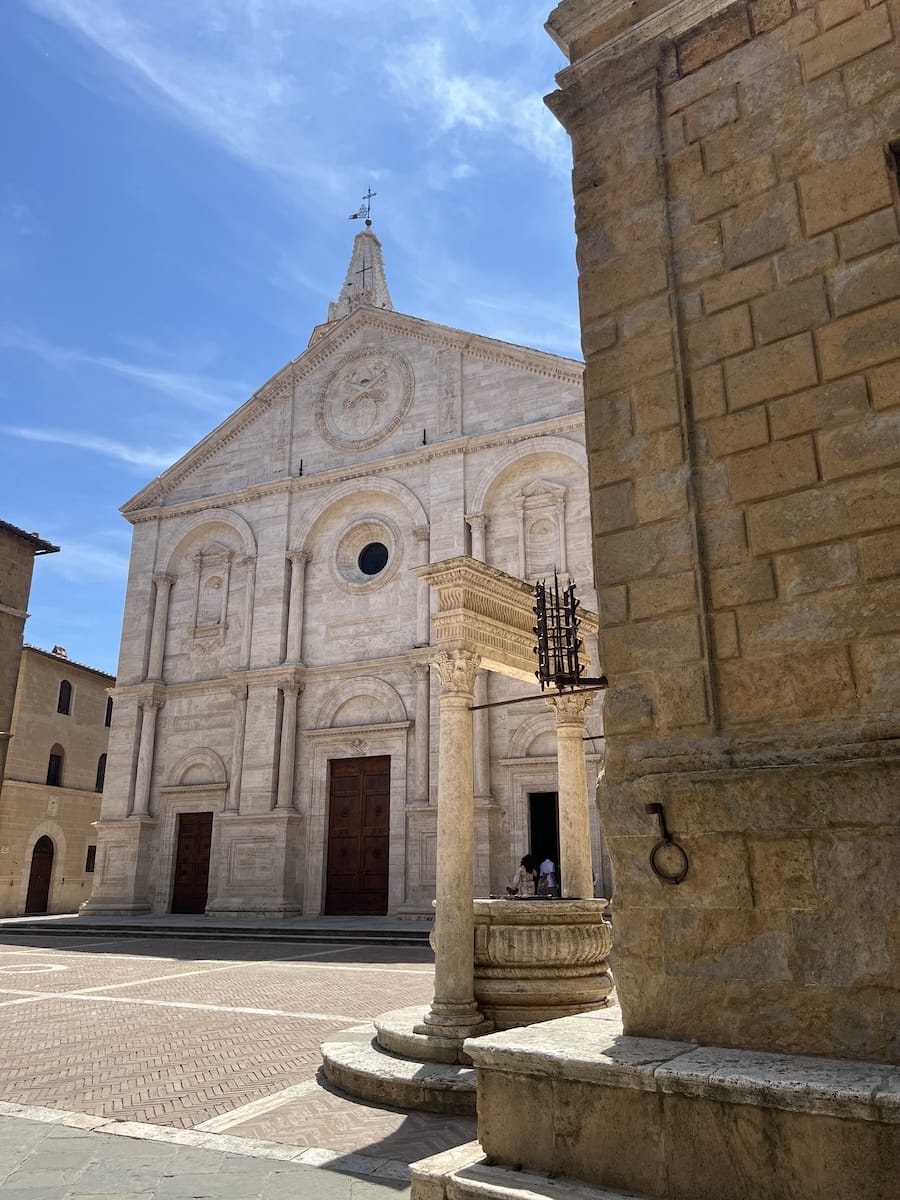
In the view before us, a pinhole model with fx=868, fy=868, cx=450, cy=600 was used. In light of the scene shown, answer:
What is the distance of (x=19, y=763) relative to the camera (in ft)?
95.2

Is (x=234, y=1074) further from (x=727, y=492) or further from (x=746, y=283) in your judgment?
(x=746, y=283)

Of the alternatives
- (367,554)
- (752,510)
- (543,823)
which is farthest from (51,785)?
(752,510)

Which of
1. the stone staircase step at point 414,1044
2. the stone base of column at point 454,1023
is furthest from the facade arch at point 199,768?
the stone base of column at point 454,1023

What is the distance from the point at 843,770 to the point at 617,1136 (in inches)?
61.5

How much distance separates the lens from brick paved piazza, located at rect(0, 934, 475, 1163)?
5.46 metres

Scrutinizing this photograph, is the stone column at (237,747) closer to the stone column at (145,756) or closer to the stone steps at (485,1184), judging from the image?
the stone column at (145,756)

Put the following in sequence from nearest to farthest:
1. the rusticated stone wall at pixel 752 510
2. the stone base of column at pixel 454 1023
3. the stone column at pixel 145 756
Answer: the rusticated stone wall at pixel 752 510
the stone base of column at pixel 454 1023
the stone column at pixel 145 756

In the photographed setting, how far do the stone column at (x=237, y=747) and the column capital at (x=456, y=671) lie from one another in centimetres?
1589

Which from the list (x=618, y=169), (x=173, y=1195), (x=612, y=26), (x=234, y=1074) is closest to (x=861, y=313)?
(x=618, y=169)

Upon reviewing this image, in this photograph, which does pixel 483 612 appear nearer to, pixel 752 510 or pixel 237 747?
pixel 752 510

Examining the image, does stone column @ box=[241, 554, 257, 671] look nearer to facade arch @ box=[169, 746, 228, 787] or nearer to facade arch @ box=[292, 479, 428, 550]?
facade arch @ box=[292, 479, 428, 550]

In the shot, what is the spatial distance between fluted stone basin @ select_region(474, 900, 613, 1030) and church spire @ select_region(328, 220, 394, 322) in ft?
133

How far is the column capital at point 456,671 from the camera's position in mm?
7762

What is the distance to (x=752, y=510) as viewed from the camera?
3889mm
